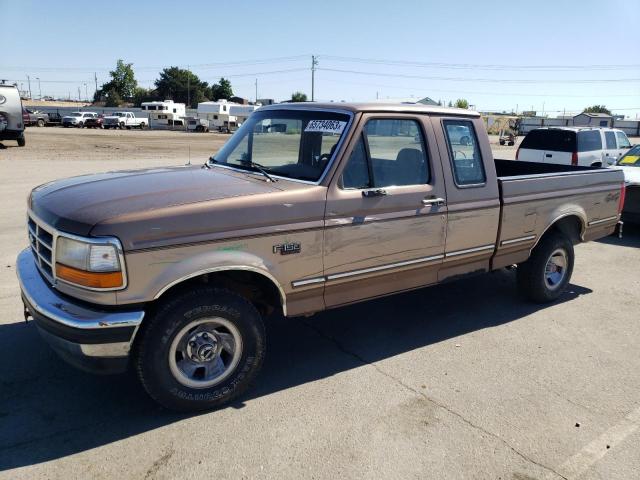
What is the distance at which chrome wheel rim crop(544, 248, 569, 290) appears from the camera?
5.70 metres

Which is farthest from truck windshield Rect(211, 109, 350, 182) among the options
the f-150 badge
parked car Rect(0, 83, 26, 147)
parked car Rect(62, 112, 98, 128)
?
parked car Rect(62, 112, 98, 128)

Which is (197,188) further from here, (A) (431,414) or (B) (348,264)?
(A) (431,414)

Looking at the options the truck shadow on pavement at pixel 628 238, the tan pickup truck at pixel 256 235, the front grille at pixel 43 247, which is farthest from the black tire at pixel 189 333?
the truck shadow on pavement at pixel 628 238

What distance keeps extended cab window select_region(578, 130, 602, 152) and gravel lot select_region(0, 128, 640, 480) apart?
877 centimetres

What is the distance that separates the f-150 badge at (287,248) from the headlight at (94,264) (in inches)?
39.8

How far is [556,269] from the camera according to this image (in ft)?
19.0

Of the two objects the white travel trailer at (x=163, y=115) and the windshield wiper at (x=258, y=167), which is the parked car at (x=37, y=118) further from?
the windshield wiper at (x=258, y=167)

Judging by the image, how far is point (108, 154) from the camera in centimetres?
2348

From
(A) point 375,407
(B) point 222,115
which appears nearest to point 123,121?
(B) point 222,115

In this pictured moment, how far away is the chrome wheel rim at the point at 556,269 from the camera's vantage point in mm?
5695

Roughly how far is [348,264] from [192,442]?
1625mm

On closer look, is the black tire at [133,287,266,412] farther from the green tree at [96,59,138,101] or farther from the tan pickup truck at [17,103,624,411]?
the green tree at [96,59,138,101]

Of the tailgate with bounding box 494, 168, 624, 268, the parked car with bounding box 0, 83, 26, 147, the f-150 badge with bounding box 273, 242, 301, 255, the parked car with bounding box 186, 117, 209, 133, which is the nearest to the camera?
the f-150 badge with bounding box 273, 242, 301, 255

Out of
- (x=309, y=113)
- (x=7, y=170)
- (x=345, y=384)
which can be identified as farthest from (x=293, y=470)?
(x=7, y=170)
